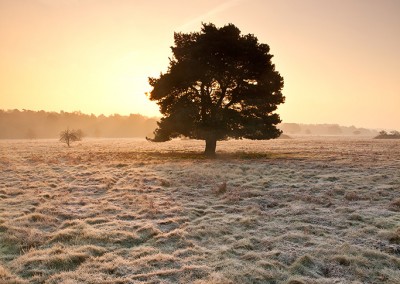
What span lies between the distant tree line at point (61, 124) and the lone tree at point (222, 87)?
127597 mm

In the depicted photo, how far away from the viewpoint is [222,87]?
32688 mm

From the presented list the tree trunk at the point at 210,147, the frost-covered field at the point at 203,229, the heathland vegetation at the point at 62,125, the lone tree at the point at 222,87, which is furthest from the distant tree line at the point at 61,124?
the frost-covered field at the point at 203,229

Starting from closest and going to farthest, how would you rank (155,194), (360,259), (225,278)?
(225,278)
(360,259)
(155,194)

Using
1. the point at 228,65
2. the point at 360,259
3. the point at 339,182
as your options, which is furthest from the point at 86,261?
the point at 228,65

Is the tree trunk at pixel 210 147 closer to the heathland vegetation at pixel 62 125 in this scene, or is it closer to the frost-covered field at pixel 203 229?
the frost-covered field at pixel 203 229

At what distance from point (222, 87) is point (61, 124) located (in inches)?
6319

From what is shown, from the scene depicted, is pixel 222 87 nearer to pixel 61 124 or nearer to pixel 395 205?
pixel 395 205

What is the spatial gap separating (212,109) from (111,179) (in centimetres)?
1494

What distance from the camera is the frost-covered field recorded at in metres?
7.95

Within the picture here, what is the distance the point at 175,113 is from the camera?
1227 inches

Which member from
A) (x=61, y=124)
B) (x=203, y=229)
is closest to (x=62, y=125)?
(x=61, y=124)

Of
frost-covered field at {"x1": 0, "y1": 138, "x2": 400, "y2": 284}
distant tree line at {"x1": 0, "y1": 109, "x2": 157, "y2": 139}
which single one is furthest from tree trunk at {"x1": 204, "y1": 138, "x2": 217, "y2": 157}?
distant tree line at {"x1": 0, "y1": 109, "x2": 157, "y2": 139}

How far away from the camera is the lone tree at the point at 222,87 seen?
31.1 metres

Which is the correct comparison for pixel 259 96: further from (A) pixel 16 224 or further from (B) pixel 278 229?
(A) pixel 16 224
